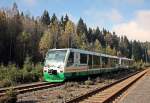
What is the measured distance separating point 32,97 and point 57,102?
2.52 metres

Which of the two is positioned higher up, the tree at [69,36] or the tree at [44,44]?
the tree at [69,36]

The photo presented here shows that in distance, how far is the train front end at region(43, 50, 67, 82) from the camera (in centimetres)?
2612

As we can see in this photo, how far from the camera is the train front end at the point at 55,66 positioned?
85.7ft

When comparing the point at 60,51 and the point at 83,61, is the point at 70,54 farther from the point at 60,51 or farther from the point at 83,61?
the point at 83,61

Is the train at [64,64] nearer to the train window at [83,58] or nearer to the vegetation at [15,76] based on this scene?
the train window at [83,58]

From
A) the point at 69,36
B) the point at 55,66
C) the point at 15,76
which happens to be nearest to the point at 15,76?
the point at 15,76

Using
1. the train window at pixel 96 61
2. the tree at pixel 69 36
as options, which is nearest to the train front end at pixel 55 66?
the train window at pixel 96 61

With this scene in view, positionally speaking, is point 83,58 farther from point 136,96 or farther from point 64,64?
point 136,96

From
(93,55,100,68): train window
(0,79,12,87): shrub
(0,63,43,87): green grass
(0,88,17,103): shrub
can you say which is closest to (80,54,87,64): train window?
(93,55,100,68): train window

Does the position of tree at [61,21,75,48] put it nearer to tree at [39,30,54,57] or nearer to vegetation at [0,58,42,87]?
tree at [39,30,54,57]

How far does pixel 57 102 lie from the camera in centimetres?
1477

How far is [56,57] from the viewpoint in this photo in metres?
27.1

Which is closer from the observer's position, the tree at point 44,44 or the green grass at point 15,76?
the green grass at point 15,76

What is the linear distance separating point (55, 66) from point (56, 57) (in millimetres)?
911
